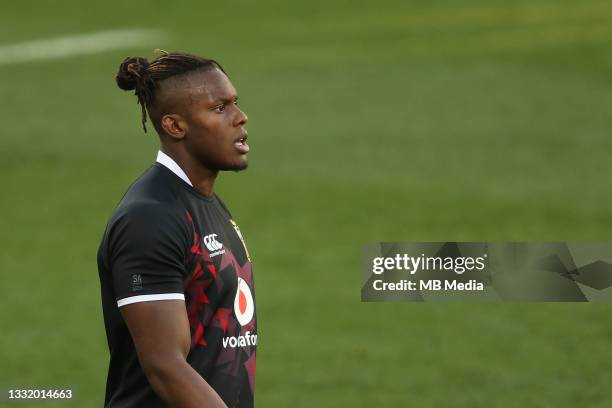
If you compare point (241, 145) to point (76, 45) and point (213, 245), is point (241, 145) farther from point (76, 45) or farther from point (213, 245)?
point (76, 45)

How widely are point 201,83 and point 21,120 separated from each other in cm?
1808

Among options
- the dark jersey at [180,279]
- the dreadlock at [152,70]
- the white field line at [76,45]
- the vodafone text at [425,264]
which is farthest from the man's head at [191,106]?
Answer: the white field line at [76,45]

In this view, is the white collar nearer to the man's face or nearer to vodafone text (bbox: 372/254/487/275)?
the man's face

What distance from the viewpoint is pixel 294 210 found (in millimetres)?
17062

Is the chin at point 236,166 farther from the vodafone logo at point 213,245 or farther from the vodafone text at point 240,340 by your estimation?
the vodafone text at point 240,340

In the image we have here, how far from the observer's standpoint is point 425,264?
11.9 m

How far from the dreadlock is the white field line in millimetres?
22722

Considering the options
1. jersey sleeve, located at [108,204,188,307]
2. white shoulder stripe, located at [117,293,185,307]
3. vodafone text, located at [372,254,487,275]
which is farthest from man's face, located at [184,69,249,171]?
vodafone text, located at [372,254,487,275]

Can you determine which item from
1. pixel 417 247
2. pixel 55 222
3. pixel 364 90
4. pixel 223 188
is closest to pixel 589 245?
pixel 417 247

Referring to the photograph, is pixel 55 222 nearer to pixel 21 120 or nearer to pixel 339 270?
pixel 339 270

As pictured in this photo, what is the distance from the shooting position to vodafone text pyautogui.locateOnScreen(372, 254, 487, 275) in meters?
11.6

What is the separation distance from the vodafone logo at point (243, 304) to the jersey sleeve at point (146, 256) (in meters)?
0.35

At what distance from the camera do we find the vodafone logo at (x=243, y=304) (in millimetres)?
4570

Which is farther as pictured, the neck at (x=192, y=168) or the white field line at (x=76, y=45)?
the white field line at (x=76, y=45)
